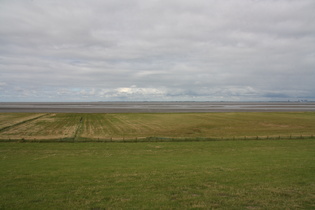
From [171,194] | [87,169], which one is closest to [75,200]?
[171,194]

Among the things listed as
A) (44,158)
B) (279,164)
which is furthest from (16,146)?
(279,164)

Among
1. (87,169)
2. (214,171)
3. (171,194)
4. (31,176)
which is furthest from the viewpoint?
(87,169)

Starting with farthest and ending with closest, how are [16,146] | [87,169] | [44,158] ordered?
[16,146], [44,158], [87,169]

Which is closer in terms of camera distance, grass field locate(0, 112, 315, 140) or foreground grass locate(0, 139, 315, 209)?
foreground grass locate(0, 139, 315, 209)

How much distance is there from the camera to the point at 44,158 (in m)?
20.8

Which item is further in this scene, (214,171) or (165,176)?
(214,171)

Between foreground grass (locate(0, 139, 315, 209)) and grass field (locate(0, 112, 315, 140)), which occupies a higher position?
foreground grass (locate(0, 139, 315, 209))

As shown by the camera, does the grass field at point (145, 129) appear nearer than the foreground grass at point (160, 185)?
No

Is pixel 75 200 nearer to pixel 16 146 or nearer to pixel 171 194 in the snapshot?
pixel 171 194

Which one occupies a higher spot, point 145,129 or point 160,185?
point 160,185

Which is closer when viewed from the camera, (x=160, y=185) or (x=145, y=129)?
(x=160, y=185)

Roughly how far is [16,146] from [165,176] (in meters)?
21.0

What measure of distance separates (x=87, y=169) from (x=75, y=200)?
240 inches

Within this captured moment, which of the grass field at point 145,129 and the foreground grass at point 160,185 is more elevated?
the foreground grass at point 160,185
